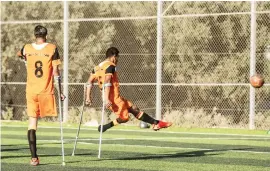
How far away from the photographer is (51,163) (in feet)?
43.5

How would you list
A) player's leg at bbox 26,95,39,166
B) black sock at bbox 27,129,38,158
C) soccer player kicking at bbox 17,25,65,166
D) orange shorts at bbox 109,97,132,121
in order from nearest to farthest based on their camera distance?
1. black sock at bbox 27,129,38,158
2. player's leg at bbox 26,95,39,166
3. soccer player kicking at bbox 17,25,65,166
4. orange shorts at bbox 109,97,132,121

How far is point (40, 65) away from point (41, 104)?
625 mm

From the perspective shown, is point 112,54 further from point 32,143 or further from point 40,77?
point 32,143

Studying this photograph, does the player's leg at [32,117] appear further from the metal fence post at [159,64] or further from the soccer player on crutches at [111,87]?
the metal fence post at [159,64]

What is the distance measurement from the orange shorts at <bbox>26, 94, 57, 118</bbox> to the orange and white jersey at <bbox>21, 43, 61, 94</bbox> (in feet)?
0.26

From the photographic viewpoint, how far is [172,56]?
26562 mm

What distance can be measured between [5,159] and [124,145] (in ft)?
13.8

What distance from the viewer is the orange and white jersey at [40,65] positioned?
13281 mm

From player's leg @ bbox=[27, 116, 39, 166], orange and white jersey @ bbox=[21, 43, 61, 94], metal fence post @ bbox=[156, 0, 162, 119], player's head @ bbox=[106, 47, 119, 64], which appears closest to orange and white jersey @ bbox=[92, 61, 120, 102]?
player's head @ bbox=[106, 47, 119, 64]

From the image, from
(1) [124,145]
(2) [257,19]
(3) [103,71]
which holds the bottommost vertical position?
(1) [124,145]

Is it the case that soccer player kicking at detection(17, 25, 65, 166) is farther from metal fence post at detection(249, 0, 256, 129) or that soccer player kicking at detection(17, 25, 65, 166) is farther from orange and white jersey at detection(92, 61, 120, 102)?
metal fence post at detection(249, 0, 256, 129)

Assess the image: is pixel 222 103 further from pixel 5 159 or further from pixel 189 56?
pixel 5 159

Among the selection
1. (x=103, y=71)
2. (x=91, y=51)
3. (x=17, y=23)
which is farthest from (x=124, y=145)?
(x=17, y=23)

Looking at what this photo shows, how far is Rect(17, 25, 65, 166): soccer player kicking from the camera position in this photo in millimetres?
13273
